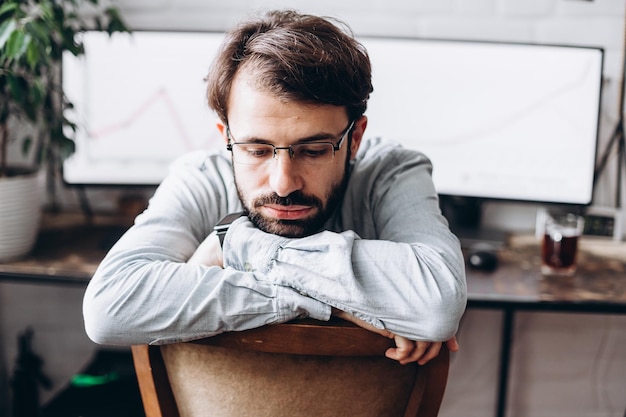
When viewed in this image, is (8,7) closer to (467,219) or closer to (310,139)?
(310,139)

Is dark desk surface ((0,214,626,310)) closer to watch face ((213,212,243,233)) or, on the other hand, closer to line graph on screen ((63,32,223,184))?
line graph on screen ((63,32,223,184))

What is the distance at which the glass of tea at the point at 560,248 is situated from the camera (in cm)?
159

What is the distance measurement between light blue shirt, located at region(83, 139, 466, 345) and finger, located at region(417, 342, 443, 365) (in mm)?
11

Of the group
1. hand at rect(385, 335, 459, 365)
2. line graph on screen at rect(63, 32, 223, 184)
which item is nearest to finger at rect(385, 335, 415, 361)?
hand at rect(385, 335, 459, 365)

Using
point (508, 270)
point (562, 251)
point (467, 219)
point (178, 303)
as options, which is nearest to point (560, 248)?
point (562, 251)

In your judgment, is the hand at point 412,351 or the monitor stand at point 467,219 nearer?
the hand at point 412,351

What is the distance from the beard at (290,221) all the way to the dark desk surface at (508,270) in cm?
45

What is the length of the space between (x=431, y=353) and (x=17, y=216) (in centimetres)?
115

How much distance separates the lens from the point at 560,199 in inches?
69.7

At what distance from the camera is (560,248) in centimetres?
159

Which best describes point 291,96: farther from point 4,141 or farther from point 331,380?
point 4,141

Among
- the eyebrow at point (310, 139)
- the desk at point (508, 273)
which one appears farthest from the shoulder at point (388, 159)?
the desk at point (508, 273)

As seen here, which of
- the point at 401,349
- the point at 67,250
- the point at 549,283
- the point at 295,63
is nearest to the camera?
the point at 401,349

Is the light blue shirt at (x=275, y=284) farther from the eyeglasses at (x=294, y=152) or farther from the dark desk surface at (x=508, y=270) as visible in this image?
the dark desk surface at (x=508, y=270)
